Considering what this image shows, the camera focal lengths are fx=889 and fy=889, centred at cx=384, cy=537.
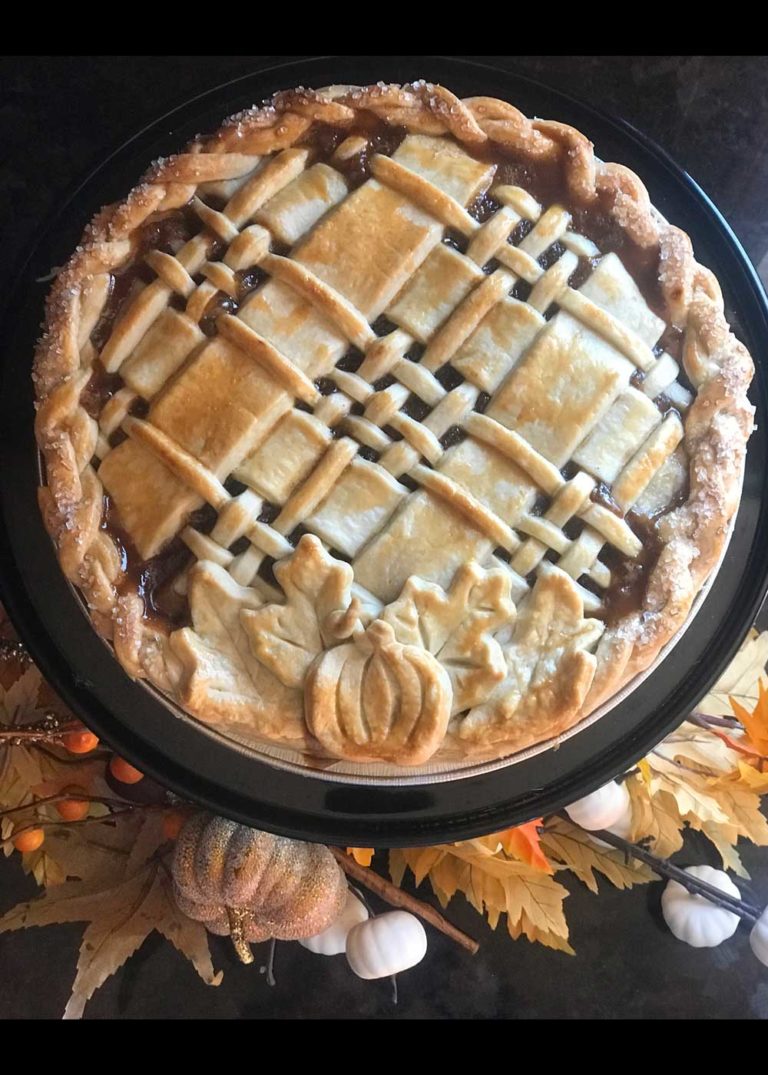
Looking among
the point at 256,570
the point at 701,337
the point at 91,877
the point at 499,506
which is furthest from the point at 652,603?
the point at 91,877

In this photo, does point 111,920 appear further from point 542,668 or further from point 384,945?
point 542,668

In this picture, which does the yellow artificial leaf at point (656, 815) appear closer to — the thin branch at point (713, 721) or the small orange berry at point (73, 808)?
the thin branch at point (713, 721)

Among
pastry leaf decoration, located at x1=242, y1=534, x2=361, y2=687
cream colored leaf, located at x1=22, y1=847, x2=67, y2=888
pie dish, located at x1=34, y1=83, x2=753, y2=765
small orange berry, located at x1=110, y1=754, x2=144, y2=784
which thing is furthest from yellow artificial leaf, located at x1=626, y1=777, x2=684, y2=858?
cream colored leaf, located at x1=22, y1=847, x2=67, y2=888

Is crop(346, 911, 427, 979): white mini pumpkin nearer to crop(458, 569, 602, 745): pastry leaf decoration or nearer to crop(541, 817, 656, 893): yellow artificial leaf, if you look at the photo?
crop(541, 817, 656, 893): yellow artificial leaf

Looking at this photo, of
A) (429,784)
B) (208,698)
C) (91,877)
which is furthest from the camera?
(91,877)

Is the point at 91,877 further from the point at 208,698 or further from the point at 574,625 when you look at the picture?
the point at 574,625

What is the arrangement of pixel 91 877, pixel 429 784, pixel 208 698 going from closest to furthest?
1. pixel 208 698
2. pixel 429 784
3. pixel 91 877

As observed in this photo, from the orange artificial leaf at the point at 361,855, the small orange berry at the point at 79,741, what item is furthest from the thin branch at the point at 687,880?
the small orange berry at the point at 79,741
